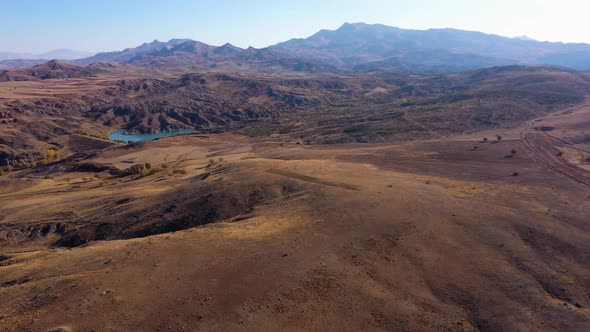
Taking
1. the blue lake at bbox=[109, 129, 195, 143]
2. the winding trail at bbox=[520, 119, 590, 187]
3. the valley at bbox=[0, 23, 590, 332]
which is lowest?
the blue lake at bbox=[109, 129, 195, 143]

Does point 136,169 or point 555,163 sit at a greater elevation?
point 555,163

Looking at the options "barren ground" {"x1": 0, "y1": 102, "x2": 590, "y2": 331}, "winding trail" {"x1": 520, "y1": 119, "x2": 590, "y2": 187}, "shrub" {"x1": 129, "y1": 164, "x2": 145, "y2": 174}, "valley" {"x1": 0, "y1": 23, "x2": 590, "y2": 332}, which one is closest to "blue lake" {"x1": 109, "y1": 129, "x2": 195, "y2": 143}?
"valley" {"x1": 0, "y1": 23, "x2": 590, "y2": 332}

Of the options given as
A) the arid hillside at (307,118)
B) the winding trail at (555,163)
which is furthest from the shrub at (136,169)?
the winding trail at (555,163)

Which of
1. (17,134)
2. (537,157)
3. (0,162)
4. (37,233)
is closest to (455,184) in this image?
(537,157)

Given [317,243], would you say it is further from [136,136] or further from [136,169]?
[136,136]

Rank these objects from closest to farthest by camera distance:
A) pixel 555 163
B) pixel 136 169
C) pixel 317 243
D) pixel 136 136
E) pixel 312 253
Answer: pixel 312 253 < pixel 317 243 < pixel 555 163 < pixel 136 169 < pixel 136 136

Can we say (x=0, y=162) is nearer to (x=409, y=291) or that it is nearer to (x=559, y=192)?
(x=409, y=291)

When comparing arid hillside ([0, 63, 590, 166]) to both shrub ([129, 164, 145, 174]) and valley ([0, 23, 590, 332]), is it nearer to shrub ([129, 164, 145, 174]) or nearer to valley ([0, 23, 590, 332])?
valley ([0, 23, 590, 332])

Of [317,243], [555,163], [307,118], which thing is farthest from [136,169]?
[307,118]

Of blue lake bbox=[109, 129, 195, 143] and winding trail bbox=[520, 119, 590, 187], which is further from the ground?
winding trail bbox=[520, 119, 590, 187]

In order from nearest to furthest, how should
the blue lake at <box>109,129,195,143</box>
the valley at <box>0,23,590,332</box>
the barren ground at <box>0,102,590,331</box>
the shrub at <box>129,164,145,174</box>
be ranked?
the barren ground at <box>0,102,590,331</box>, the valley at <box>0,23,590,332</box>, the shrub at <box>129,164,145,174</box>, the blue lake at <box>109,129,195,143</box>

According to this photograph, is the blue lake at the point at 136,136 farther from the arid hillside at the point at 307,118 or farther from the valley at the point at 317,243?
the valley at the point at 317,243
